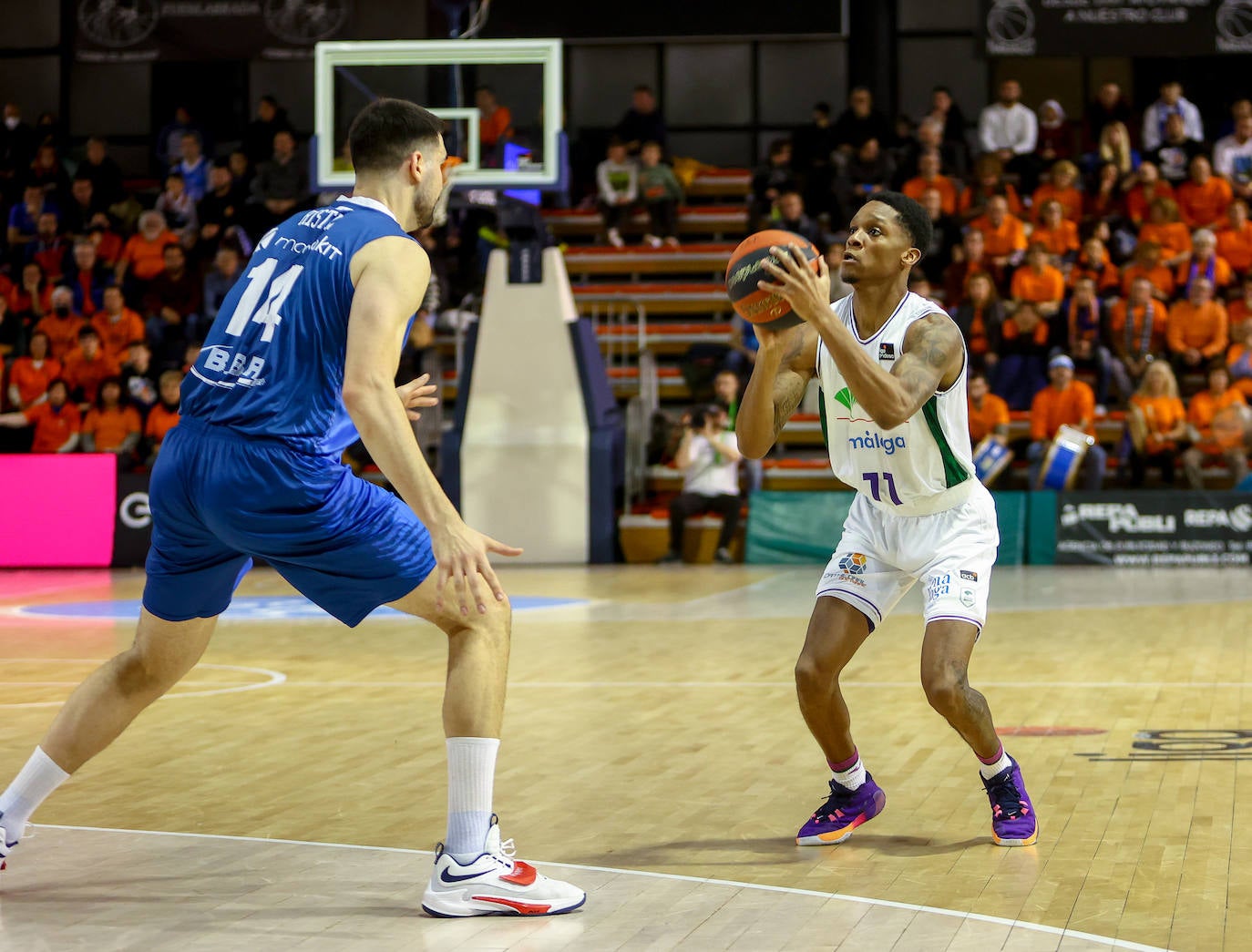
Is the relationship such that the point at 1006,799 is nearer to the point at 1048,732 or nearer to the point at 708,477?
the point at 1048,732

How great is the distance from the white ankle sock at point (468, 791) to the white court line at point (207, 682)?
356 centimetres

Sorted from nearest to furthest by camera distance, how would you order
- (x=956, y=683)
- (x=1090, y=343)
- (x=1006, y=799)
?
(x=956, y=683) < (x=1006, y=799) < (x=1090, y=343)

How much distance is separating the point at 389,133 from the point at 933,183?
49.8 feet

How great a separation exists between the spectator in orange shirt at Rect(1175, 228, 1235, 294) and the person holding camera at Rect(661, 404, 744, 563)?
5351 mm

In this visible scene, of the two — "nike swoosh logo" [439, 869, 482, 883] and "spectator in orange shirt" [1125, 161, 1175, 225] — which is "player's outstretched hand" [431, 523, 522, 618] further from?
"spectator in orange shirt" [1125, 161, 1175, 225]

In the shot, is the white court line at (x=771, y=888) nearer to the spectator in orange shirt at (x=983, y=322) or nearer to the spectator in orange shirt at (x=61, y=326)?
the spectator in orange shirt at (x=983, y=322)

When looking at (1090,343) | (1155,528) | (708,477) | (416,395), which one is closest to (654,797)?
(416,395)

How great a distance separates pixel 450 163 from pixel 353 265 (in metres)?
0.60

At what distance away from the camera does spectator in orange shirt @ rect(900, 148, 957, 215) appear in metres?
18.5

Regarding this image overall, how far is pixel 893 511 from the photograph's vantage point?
5129 millimetres

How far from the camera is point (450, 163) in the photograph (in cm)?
451

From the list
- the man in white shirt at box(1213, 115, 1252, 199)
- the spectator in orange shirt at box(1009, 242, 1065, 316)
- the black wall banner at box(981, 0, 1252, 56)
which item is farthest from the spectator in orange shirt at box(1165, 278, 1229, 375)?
the black wall banner at box(981, 0, 1252, 56)

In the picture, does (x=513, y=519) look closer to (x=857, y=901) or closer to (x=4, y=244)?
(x=4, y=244)

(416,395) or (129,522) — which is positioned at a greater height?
(416,395)
